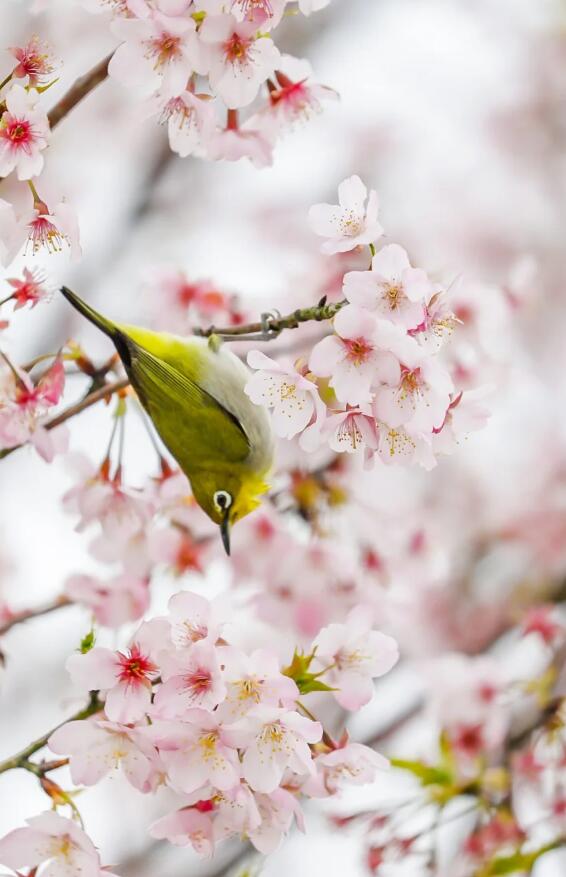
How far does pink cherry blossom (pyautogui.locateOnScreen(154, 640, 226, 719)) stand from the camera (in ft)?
4.80

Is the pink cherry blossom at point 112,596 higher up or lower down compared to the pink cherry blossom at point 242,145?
→ lower down

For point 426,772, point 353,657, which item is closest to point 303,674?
point 353,657

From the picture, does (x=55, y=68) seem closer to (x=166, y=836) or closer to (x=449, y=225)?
(x=166, y=836)

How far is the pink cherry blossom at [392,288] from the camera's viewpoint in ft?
4.80

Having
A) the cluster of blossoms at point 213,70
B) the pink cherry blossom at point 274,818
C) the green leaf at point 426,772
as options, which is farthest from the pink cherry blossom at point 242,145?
the green leaf at point 426,772

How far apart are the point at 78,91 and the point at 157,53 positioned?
6.2 inches

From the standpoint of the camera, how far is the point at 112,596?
256 centimetres

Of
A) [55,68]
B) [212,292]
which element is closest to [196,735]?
[55,68]

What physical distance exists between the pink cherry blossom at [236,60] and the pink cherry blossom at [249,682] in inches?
34.8

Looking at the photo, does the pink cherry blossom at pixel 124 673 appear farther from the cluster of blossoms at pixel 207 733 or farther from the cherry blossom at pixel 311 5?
the cherry blossom at pixel 311 5

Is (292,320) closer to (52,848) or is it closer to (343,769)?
(343,769)

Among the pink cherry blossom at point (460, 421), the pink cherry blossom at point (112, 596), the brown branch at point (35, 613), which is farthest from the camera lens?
the pink cherry blossom at point (112, 596)

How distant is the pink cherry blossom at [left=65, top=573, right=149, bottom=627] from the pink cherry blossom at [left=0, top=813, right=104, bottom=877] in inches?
36.7

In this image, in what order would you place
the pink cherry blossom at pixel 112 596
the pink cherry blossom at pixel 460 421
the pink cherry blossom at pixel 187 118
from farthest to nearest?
the pink cherry blossom at pixel 112 596 < the pink cherry blossom at pixel 187 118 < the pink cherry blossom at pixel 460 421
